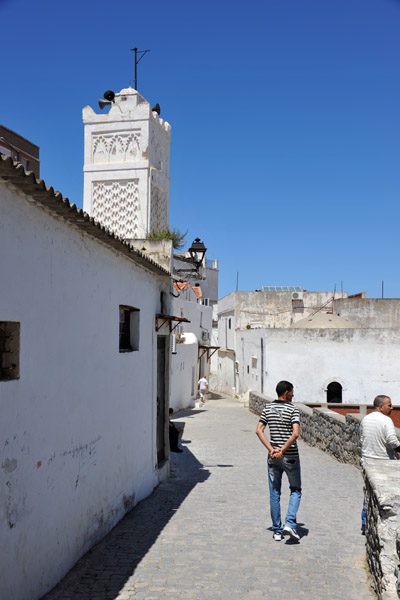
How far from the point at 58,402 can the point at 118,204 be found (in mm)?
19007

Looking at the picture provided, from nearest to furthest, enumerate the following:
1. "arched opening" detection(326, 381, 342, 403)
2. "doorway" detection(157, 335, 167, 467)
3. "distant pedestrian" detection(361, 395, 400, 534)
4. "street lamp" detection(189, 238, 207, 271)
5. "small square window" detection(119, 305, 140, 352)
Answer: "distant pedestrian" detection(361, 395, 400, 534), "small square window" detection(119, 305, 140, 352), "doorway" detection(157, 335, 167, 467), "street lamp" detection(189, 238, 207, 271), "arched opening" detection(326, 381, 342, 403)

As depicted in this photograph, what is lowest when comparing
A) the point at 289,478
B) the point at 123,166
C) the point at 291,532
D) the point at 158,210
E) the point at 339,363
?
the point at 291,532

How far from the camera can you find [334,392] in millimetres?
25516

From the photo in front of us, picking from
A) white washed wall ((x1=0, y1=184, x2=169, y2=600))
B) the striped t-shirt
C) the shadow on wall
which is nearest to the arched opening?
the shadow on wall

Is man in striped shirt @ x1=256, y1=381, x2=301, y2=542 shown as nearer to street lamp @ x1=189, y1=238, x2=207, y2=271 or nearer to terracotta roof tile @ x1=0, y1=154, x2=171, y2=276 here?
terracotta roof tile @ x1=0, y1=154, x2=171, y2=276

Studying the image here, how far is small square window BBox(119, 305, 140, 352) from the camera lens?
857cm

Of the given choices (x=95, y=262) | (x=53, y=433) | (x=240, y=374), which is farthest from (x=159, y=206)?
(x=53, y=433)

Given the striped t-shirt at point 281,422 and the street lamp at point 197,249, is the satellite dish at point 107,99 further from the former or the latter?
the striped t-shirt at point 281,422

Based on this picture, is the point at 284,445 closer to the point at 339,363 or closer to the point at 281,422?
the point at 281,422

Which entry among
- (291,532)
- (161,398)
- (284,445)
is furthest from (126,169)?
(291,532)

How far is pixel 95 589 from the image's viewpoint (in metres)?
5.46

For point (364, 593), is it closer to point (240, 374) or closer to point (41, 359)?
point (41, 359)

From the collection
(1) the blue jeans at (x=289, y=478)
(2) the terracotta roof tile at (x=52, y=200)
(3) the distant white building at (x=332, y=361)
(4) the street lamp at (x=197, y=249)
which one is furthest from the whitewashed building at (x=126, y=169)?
(1) the blue jeans at (x=289, y=478)

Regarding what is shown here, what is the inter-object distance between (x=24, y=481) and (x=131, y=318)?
175 inches
